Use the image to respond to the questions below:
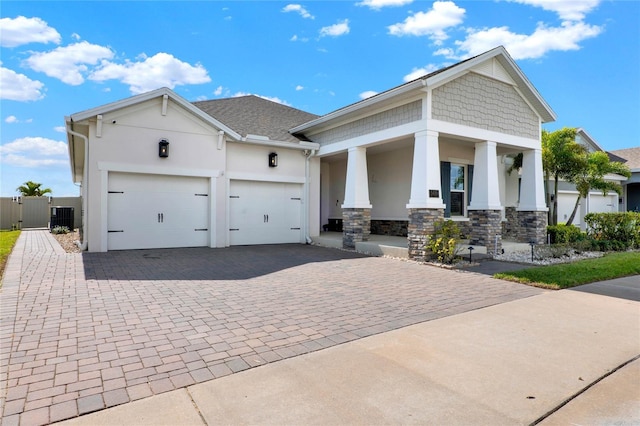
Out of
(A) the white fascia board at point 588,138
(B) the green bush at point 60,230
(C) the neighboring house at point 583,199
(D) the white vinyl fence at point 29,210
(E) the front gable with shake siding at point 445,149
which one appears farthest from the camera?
(D) the white vinyl fence at point 29,210

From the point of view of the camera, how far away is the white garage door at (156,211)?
422 inches

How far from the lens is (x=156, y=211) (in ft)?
37.0

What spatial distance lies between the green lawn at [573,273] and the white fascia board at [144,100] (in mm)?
9078

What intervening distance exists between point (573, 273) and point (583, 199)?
1456 centimetres

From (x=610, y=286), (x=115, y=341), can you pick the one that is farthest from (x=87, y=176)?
(x=610, y=286)

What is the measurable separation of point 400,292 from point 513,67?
865 centimetres

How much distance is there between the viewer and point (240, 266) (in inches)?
337

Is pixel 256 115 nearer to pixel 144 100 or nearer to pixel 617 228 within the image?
pixel 144 100

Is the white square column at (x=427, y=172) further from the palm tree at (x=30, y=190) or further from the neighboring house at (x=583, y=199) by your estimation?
the palm tree at (x=30, y=190)

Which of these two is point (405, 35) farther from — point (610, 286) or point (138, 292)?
point (138, 292)

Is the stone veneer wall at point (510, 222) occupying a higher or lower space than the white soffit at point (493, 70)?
lower

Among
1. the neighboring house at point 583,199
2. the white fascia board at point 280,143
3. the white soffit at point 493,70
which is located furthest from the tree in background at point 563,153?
the white fascia board at point 280,143

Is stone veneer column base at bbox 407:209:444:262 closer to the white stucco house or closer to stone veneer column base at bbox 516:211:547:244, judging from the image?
the white stucco house

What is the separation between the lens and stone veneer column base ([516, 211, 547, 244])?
12.2m
